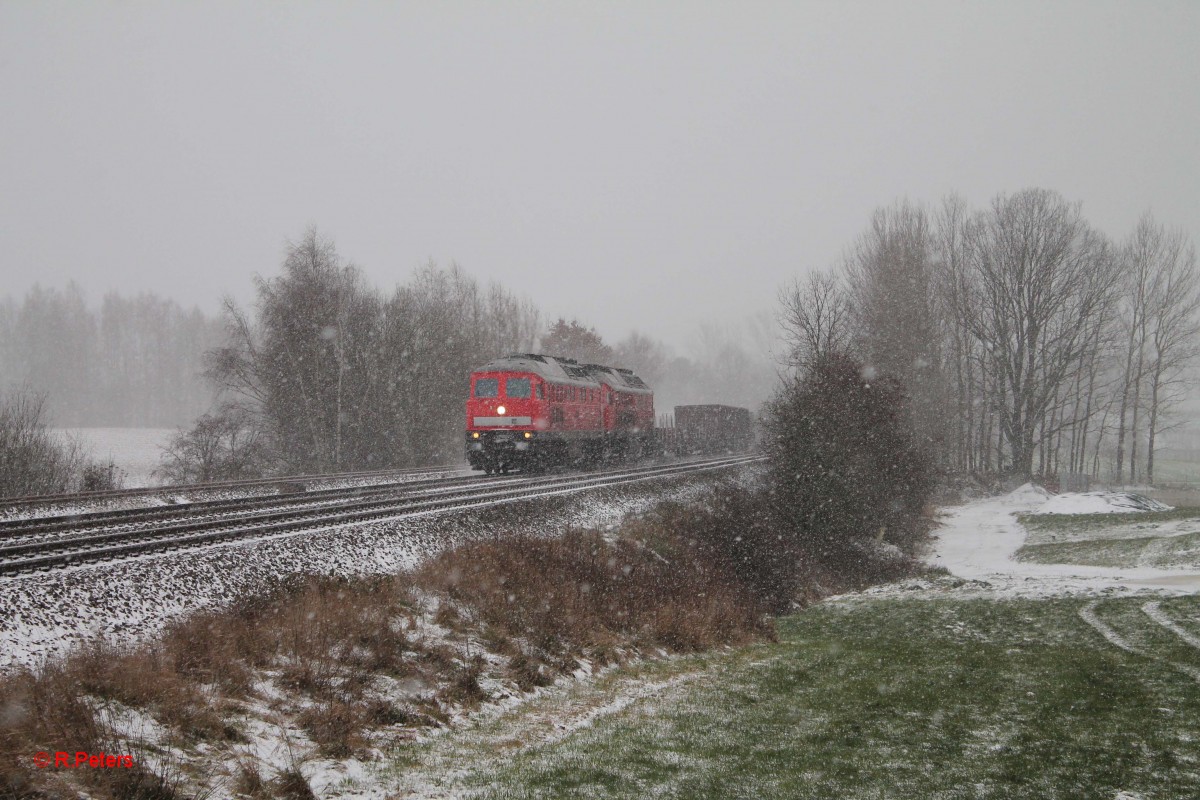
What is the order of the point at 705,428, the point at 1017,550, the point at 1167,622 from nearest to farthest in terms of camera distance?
1. the point at 1167,622
2. the point at 1017,550
3. the point at 705,428

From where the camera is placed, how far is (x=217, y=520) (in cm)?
1318

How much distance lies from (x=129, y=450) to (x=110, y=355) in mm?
59435

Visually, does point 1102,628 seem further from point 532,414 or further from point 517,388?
point 517,388

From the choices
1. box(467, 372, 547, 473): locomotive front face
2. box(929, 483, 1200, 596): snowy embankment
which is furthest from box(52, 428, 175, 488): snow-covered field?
box(929, 483, 1200, 596): snowy embankment

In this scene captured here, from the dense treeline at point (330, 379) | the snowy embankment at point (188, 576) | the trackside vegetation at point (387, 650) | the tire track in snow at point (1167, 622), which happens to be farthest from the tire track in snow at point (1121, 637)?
the dense treeline at point (330, 379)

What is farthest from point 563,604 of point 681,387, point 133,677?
point 681,387

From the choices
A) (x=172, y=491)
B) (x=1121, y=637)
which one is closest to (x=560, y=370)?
(x=172, y=491)

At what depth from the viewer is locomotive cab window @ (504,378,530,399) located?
24.8m

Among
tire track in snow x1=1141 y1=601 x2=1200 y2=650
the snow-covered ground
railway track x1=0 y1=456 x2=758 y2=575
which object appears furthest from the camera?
the snow-covered ground

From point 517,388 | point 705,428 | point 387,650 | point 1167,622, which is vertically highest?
point 517,388

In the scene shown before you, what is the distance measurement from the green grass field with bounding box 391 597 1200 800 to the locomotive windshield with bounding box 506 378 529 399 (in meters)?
13.7

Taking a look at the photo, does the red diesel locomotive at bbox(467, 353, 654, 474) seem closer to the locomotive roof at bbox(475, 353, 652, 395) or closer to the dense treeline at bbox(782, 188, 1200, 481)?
the locomotive roof at bbox(475, 353, 652, 395)

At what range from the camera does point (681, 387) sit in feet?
431

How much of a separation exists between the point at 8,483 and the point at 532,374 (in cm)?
1432
